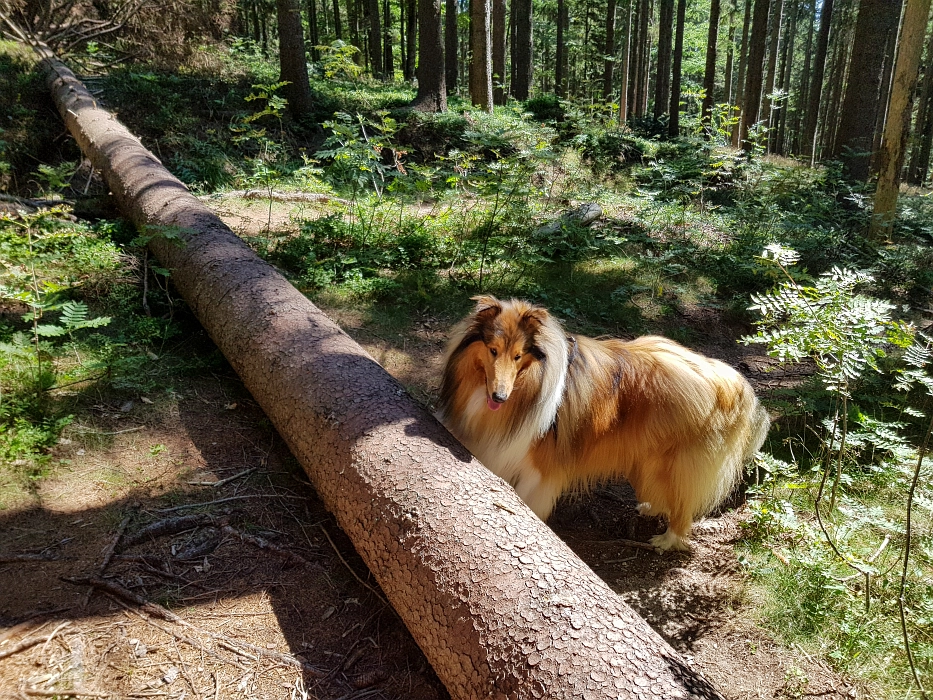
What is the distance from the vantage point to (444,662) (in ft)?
7.73

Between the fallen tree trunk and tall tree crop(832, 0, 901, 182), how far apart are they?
1094 centimetres

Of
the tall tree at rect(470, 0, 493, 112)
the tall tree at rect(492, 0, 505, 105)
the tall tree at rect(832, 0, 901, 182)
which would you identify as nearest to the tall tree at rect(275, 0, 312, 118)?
the tall tree at rect(470, 0, 493, 112)

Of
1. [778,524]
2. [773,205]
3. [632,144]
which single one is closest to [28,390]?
[778,524]

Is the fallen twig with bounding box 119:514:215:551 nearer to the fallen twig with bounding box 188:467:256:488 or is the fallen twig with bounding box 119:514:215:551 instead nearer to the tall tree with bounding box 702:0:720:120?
the fallen twig with bounding box 188:467:256:488

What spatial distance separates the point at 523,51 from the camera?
20141 mm

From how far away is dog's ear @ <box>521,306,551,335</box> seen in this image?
3273 mm

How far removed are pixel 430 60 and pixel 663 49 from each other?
11681 millimetres

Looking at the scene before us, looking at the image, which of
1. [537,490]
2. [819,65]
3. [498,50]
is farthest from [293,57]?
[819,65]

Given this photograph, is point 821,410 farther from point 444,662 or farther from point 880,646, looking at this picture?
point 444,662

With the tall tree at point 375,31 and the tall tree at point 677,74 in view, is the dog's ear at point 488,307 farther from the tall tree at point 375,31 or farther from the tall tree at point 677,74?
the tall tree at point 375,31

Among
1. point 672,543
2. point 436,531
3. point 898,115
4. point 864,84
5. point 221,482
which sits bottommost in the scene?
point 672,543

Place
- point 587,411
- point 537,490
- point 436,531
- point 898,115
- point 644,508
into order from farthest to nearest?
point 898,115 → point 644,508 → point 537,490 → point 587,411 → point 436,531

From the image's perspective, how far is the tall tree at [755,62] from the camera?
15.8m

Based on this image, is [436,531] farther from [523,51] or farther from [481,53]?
[523,51]
